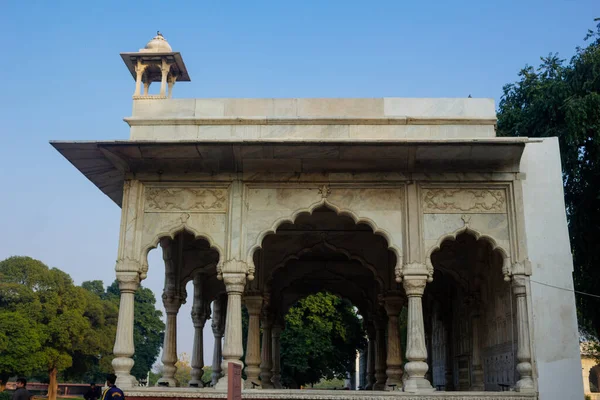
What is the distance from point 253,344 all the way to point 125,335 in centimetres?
467

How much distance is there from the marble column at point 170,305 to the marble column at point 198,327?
143cm

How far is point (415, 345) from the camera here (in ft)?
39.0

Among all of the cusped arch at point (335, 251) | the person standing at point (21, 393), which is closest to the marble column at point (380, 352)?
the cusped arch at point (335, 251)

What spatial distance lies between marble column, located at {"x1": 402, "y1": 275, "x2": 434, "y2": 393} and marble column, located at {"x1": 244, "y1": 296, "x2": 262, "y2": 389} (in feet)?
15.1

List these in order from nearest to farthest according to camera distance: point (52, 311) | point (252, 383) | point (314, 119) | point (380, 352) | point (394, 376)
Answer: point (314, 119) → point (252, 383) → point (394, 376) → point (380, 352) → point (52, 311)

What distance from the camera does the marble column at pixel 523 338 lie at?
11664 millimetres

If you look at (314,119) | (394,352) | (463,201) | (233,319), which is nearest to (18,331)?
(394,352)

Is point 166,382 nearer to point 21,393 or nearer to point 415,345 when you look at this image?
point 21,393

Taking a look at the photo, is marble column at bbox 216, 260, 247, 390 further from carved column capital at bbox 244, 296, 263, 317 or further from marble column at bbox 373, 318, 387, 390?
marble column at bbox 373, 318, 387, 390

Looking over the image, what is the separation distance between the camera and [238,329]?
39.8ft

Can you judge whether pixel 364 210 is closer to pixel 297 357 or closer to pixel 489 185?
pixel 489 185

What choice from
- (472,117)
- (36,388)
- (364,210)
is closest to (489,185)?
(472,117)

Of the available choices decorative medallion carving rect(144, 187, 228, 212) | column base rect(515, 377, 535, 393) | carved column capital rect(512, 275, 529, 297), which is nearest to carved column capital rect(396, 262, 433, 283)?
carved column capital rect(512, 275, 529, 297)

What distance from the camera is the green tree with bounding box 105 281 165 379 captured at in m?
58.0
